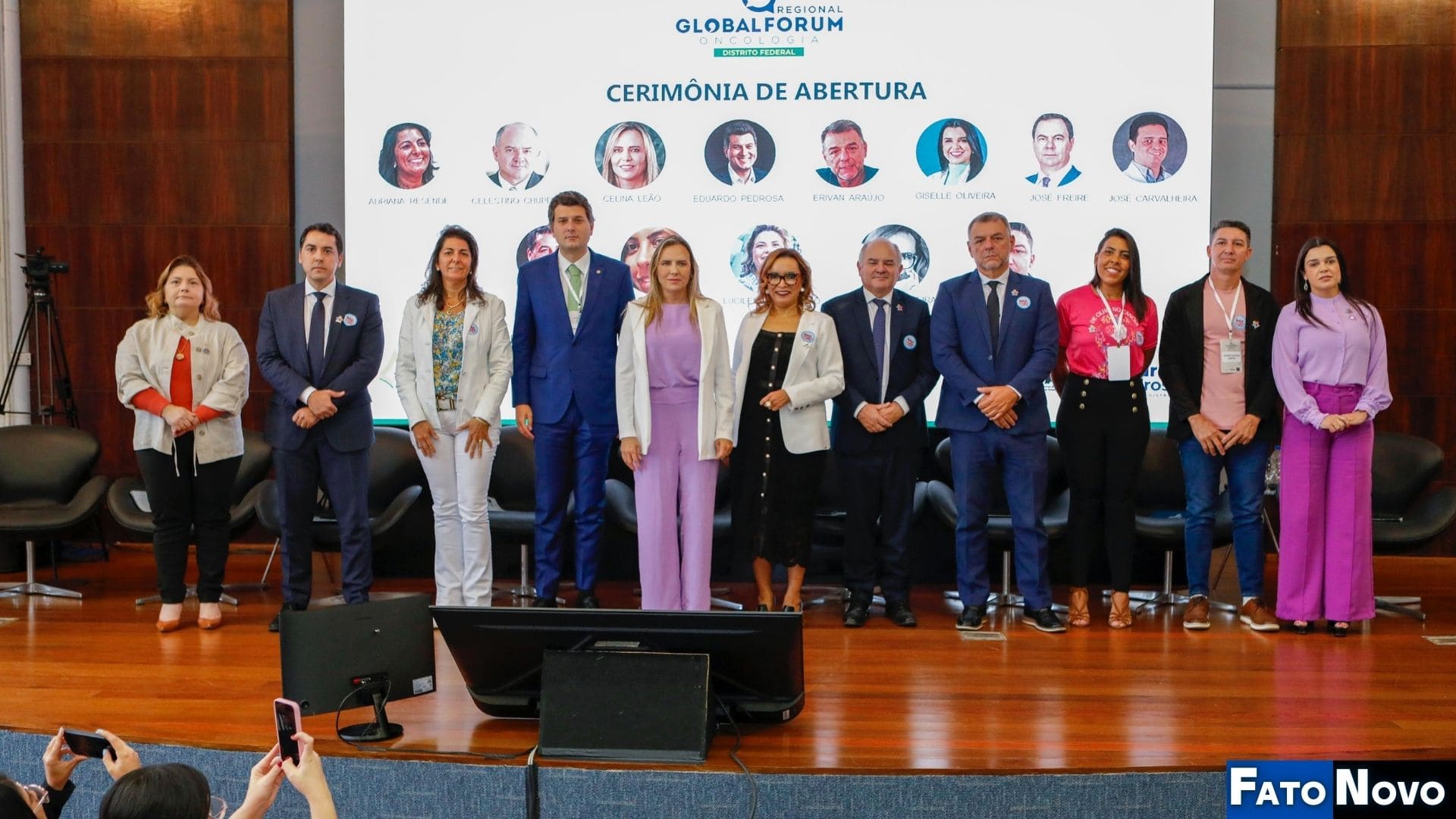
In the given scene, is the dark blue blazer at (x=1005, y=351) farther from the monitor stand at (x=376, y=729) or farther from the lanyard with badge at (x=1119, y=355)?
the monitor stand at (x=376, y=729)

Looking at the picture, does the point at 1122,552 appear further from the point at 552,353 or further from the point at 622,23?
the point at 622,23

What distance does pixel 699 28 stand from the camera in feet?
20.9

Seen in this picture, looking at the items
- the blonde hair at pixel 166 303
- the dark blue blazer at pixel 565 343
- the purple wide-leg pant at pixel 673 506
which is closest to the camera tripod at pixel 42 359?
the blonde hair at pixel 166 303

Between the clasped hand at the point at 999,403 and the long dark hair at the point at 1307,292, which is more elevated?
the long dark hair at the point at 1307,292

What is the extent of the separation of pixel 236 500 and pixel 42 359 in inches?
66.8

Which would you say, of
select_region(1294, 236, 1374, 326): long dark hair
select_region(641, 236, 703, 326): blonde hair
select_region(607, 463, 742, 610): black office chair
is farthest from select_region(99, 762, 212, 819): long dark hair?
select_region(1294, 236, 1374, 326): long dark hair

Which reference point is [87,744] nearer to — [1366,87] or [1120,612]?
[1120,612]

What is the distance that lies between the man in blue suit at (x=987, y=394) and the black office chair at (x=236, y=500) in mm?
3070

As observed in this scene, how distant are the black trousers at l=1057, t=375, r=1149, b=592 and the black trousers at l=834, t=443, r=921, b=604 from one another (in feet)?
2.08

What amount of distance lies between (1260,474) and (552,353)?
290cm

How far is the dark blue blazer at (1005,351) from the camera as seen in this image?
493 cm

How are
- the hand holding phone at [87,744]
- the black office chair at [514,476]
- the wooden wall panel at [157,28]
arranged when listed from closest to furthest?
1. the hand holding phone at [87,744]
2. the black office chair at [514,476]
3. the wooden wall panel at [157,28]

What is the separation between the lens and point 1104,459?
4.99 metres

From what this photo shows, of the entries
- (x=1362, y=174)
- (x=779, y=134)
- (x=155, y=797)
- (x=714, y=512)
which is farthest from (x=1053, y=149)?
(x=155, y=797)
